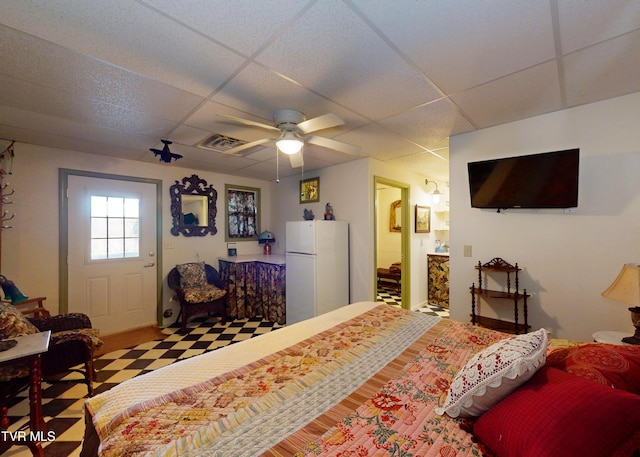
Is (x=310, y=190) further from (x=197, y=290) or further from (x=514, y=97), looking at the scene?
(x=514, y=97)

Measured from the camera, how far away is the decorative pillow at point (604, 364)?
36.2 inches

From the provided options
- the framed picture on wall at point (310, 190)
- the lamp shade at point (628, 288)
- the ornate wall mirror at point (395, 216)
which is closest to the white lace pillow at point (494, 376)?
the lamp shade at point (628, 288)

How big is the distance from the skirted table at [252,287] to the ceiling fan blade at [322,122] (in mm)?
2407

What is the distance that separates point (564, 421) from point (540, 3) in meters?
1.66

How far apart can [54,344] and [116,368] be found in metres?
0.82

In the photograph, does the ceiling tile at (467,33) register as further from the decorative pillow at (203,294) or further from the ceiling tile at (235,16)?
the decorative pillow at (203,294)

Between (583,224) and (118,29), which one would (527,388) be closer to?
(583,224)

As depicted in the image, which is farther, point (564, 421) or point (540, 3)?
point (540, 3)

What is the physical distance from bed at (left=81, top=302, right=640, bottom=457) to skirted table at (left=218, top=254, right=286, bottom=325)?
2.57 meters

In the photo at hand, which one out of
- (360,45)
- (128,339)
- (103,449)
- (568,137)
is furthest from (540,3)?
(128,339)

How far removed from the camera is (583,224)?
217 centimetres

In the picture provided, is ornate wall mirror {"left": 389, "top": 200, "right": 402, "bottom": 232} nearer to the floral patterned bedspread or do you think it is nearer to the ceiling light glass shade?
the ceiling light glass shade

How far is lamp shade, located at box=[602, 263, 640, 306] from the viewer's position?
157 cm

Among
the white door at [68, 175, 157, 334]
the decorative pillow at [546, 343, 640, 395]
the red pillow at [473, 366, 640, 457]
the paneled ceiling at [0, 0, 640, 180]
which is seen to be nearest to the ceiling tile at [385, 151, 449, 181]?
the paneled ceiling at [0, 0, 640, 180]
